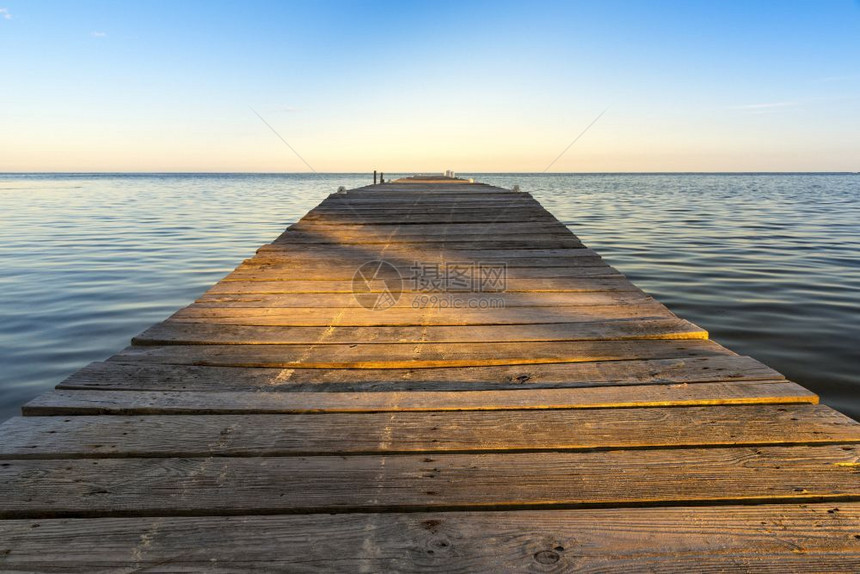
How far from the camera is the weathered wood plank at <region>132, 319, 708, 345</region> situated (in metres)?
2.87


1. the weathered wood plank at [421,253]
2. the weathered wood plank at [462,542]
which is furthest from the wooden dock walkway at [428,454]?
the weathered wood plank at [421,253]

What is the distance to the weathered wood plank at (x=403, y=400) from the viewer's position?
2.05m

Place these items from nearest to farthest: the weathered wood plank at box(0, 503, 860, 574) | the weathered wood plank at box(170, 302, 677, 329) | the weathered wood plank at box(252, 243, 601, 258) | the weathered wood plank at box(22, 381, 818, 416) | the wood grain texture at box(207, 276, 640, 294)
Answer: the weathered wood plank at box(0, 503, 860, 574), the weathered wood plank at box(22, 381, 818, 416), the weathered wood plank at box(170, 302, 677, 329), the wood grain texture at box(207, 276, 640, 294), the weathered wood plank at box(252, 243, 601, 258)

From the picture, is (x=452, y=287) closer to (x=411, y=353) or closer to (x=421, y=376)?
(x=411, y=353)

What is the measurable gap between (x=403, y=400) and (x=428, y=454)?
412 mm

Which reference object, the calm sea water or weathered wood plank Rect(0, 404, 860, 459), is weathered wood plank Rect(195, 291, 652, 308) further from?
the calm sea water

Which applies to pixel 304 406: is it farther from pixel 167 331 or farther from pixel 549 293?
pixel 549 293

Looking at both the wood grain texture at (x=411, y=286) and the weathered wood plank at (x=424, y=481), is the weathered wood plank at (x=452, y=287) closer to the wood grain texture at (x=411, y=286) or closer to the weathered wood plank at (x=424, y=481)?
the wood grain texture at (x=411, y=286)

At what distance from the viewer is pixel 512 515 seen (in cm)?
148

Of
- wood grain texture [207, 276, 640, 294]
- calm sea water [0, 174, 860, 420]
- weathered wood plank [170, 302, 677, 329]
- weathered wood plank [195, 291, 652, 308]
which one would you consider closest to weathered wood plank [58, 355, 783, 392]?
weathered wood plank [170, 302, 677, 329]

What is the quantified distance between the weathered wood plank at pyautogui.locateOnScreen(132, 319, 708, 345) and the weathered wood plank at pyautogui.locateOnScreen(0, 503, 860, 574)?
1.46 meters

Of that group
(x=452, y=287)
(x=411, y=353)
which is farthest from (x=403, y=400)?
(x=452, y=287)

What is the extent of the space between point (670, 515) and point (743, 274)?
7.97 metres

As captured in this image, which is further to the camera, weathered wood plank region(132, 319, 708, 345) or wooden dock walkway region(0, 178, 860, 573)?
weathered wood plank region(132, 319, 708, 345)
